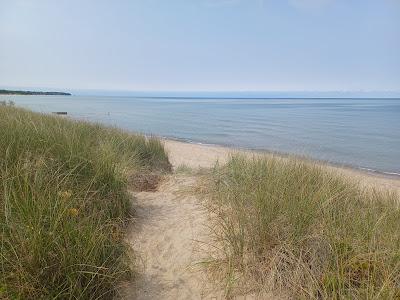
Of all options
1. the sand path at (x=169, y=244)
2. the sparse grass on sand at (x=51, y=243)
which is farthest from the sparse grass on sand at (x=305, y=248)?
the sparse grass on sand at (x=51, y=243)

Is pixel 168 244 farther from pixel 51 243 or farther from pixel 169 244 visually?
pixel 51 243

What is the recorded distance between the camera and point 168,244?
457 centimetres

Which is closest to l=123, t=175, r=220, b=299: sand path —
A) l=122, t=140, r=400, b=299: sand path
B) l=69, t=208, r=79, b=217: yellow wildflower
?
l=122, t=140, r=400, b=299: sand path

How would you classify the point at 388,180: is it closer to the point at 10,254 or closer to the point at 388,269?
the point at 388,269

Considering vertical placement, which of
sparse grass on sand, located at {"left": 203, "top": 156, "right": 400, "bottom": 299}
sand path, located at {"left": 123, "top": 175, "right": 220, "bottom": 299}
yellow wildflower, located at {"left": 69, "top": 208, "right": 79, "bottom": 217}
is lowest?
sand path, located at {"left": 123, "top": 175, "right": 220, "bottom": 299}

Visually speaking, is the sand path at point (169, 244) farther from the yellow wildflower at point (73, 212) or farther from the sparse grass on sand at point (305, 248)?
the yellow wildflower at point (73, 212)

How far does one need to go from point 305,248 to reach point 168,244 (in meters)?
1.79

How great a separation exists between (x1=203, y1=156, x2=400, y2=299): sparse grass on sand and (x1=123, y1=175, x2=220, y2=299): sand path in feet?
0.89

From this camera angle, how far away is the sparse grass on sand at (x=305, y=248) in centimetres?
299

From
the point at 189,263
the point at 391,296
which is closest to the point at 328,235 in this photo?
the point at 391,296

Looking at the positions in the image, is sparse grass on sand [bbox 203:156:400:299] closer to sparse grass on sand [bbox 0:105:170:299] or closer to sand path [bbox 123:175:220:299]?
sand path [bbox 123:175:220:299]

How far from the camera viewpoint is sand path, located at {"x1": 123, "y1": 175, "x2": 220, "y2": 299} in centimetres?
357

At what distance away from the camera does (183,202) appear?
6000mm

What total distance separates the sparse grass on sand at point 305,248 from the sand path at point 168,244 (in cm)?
27
